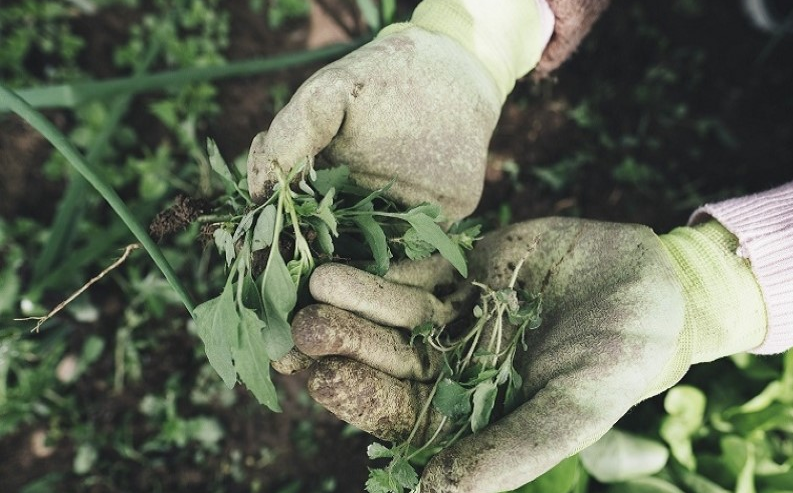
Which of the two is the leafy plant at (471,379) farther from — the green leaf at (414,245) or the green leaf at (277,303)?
the green leaf at (277,303)

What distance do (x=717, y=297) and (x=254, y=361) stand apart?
2.82ft

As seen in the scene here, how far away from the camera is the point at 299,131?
3.42 feet

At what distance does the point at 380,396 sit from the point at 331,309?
0.17 m

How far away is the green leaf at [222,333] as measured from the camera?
91 centimetres

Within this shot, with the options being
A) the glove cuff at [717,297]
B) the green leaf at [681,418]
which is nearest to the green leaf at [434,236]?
the glove cuff at [717,297]

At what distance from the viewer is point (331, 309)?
991 mm

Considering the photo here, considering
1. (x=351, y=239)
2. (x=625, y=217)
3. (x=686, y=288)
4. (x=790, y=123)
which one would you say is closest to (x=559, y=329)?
(x=686, y=288)

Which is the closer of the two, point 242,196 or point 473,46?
point 242,196

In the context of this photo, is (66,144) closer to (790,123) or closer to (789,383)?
(789,383)

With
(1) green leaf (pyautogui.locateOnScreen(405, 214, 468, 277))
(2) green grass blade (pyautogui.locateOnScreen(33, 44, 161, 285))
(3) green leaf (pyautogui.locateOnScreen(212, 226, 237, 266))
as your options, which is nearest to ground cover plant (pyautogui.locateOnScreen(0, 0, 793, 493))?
(2) green grass blade (pyautogui.locateOnScreen(33, 44, 161, 285))

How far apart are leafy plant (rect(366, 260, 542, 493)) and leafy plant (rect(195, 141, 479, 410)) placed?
0.43 feet

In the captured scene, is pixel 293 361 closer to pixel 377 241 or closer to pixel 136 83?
pixel 377 241

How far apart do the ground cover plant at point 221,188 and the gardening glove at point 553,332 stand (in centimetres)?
52

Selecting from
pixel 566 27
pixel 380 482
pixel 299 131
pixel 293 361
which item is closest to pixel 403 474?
pixel 380 482
